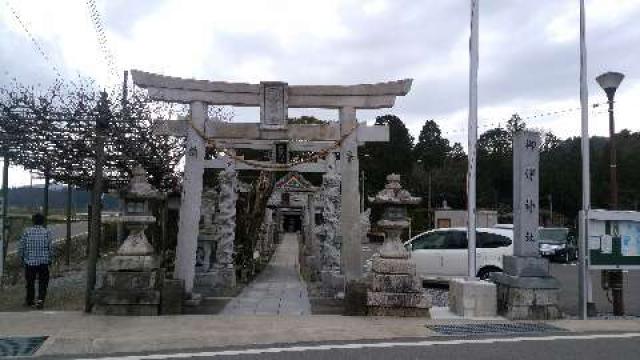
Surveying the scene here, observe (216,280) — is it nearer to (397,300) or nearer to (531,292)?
(397,300)

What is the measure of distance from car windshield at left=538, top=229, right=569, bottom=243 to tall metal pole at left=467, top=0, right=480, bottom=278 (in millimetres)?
20009

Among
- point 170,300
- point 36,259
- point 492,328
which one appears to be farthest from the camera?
point 36,259

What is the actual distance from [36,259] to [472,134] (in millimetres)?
8376

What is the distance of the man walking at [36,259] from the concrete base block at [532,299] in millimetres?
8174

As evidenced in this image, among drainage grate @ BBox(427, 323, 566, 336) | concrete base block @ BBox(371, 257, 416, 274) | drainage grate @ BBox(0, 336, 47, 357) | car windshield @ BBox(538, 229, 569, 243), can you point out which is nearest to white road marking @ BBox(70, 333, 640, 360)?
drainage grate @ BBox(427, 323, 566, 336)

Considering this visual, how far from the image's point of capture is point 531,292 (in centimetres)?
1052

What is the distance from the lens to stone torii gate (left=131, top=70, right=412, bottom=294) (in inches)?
465

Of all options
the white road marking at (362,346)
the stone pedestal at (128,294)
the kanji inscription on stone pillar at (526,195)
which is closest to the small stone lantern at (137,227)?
the stone pedestal at (128,294)

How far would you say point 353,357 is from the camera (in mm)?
7219

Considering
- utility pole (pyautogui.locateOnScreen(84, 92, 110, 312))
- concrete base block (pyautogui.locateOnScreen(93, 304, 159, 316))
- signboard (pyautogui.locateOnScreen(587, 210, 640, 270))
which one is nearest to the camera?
concrete base block (pyautogui.locateOnScreen(93, 304, 159, 316))

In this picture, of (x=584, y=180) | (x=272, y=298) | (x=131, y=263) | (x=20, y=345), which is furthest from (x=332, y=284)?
(x=20, y=345)

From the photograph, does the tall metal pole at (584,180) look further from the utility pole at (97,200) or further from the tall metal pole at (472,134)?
the utility pole at (97,200)

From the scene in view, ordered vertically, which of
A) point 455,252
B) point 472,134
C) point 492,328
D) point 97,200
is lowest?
point 492,328

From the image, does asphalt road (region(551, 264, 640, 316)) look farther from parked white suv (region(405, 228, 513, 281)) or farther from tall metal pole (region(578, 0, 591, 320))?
parked white suv (region(405, 228, 513, 281))
